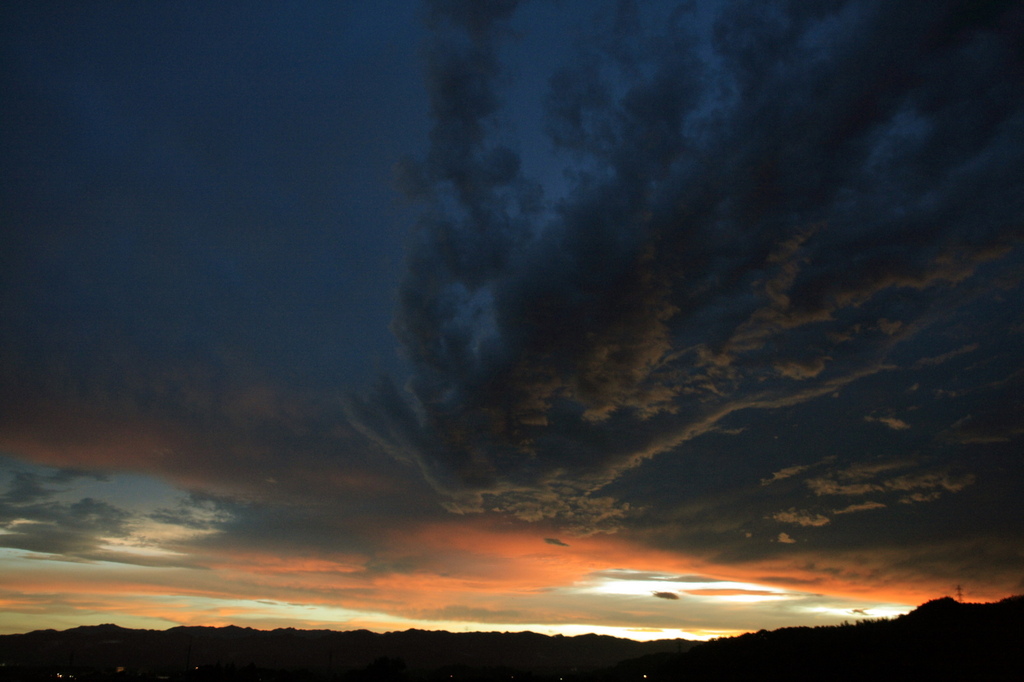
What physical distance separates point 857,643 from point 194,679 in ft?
407

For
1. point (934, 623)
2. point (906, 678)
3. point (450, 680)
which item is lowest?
point (450, 680)

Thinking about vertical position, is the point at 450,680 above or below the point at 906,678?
below

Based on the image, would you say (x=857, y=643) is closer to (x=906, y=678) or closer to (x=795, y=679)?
(x=795, y=679)

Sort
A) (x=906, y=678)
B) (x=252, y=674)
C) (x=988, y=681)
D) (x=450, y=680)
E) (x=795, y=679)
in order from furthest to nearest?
(x=450, y=680)
(x=252, y=674)
(x=795, y=679)
(x=906, y=678)
(x=988, y=681)

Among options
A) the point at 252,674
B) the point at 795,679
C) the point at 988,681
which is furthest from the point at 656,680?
the point at 252,674

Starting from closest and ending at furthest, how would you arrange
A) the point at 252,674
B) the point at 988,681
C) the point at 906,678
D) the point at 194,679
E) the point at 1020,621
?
the point at 988,681
the point at 906,678
the point at 1020,621
the point at 194,679
the point at 252,674

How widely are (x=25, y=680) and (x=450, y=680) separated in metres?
94.4

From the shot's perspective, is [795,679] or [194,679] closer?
[795,679]

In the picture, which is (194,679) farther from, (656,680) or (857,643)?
(857,643)

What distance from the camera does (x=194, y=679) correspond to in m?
116

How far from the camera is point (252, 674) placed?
12431cm

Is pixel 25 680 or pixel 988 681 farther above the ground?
pixel 988 681

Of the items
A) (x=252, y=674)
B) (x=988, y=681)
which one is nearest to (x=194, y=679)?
(x=252, y=674)

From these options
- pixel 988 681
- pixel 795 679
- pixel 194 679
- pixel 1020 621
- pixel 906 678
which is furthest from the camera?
pixel 194 679
